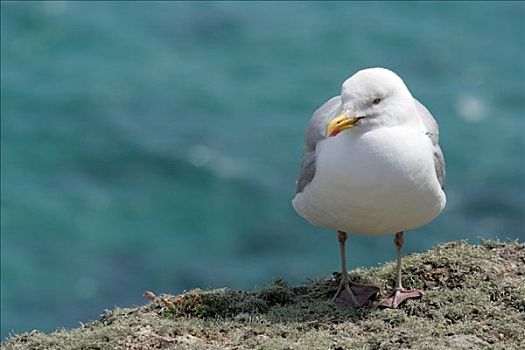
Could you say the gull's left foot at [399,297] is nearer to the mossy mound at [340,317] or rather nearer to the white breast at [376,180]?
the mossy mound at [340,317]

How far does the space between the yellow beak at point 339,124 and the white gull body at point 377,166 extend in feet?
0.17

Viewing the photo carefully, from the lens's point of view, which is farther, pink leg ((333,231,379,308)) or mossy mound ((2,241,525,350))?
pink leg ((333,231,379,308))

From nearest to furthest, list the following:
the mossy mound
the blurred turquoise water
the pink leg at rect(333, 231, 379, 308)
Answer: the mossy mound
the pink leg at rect(333, 231, 379, 308)
the blurred turquoise water

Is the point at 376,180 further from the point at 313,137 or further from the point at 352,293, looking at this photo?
the point at 352,293

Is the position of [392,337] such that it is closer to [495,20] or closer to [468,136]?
[468,136]

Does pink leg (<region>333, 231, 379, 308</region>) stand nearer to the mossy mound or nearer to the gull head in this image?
the mossy mound

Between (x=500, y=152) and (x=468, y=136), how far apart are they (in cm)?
93

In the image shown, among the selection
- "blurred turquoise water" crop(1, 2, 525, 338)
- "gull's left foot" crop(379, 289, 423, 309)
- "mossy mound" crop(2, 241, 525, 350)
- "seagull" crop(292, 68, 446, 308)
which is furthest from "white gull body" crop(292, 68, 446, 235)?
"blurred turquoise water" crop(1, 2, 525, 338)

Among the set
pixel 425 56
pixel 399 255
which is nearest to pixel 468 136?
pixel 425 56

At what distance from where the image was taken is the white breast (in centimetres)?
793

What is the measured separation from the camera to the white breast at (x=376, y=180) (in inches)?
312

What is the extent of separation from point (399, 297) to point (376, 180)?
0.98 meters

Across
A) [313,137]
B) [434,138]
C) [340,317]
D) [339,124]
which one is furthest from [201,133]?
[339,124]

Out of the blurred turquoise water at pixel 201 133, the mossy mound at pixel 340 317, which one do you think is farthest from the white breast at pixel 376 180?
the blurred turquoise water at pixel 201 133
